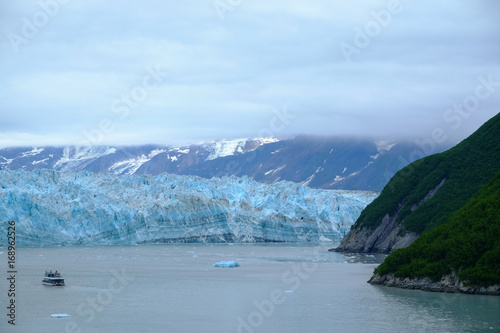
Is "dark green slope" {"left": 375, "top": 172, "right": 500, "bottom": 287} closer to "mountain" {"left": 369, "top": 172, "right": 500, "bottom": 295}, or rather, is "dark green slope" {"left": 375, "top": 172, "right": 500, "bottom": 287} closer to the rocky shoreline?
"mountain" {"left": 369, "top": 172, "right": 500, "bottom": 295}

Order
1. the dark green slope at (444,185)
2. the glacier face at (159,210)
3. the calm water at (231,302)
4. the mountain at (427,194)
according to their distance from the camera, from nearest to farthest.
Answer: the calm water at (231,302), the dark green slope at (444,185), the mountain at (427,194), the glacier face at (159,210)

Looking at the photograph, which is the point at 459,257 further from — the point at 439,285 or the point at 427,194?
the point at 427,194

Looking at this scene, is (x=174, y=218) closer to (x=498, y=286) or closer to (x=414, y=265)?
(x=414, y=265)

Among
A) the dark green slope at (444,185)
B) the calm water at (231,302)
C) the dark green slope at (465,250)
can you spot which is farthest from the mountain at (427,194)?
the dark green slope at (465,250)

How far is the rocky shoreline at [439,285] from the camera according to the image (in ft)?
Result: 117

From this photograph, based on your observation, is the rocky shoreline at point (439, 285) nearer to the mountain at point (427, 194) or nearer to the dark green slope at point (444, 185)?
the mountain at point (427, 194)

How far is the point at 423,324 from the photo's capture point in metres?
31.0

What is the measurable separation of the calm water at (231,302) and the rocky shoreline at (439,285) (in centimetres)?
47

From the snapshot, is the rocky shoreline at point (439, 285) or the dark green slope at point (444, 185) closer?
the rocky shoreline at point (439, 285)

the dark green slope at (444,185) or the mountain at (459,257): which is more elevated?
the dark green slope at (444,185)

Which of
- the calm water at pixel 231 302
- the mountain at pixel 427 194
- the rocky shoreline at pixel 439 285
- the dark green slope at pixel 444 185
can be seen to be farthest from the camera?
the mountain at pixel 427 194

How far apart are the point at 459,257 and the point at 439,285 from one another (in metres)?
2.39

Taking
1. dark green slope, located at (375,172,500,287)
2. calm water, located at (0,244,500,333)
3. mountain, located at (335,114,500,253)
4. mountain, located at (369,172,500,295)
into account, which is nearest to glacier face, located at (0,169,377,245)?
mountain, located at (335,114,500,253)

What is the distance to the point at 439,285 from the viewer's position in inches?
1508
